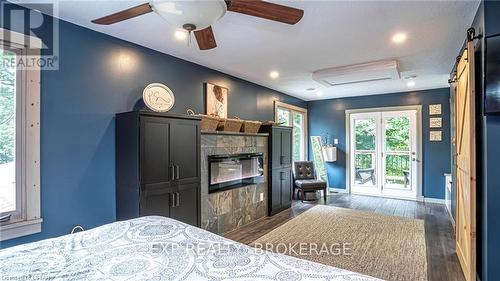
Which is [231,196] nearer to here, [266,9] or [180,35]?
[180,35]

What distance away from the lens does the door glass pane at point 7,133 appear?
227 centimetres

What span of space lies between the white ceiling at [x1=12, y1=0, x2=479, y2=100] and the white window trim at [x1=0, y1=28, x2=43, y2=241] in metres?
0.49

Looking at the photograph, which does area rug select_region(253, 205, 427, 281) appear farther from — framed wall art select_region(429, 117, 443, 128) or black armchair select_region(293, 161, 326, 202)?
framed wall art select_region(429, 117, 443, 128)

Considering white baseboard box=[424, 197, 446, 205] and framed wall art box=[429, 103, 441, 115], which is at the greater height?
framed wall art box=[429, 103, 441, 115]

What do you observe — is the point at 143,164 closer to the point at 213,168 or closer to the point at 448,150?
the point at 213,168

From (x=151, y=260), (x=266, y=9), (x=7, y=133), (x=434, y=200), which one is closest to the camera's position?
(x=151, y=260)

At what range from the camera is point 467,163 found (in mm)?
2459

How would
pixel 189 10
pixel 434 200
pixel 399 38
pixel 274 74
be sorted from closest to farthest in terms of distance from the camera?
1. pixel 189 10
2. pixel 399 38
3. pixel 274 74
4. pixel 434 200

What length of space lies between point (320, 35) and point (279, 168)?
9.00 ft

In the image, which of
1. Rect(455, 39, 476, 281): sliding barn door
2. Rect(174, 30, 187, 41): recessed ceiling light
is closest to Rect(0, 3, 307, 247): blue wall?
Rect(174, 30, 187, 41): recessed ceiling light

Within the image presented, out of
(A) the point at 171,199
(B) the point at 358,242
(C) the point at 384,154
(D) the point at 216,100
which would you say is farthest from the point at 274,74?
(C) the point at 384,154

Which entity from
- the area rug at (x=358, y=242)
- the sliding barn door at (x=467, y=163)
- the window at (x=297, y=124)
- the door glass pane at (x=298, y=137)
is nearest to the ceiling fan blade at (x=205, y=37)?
the sliding barn door at (x=467, y=163)

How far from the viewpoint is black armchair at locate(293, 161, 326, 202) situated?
230 inches

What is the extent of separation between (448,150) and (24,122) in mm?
7073
